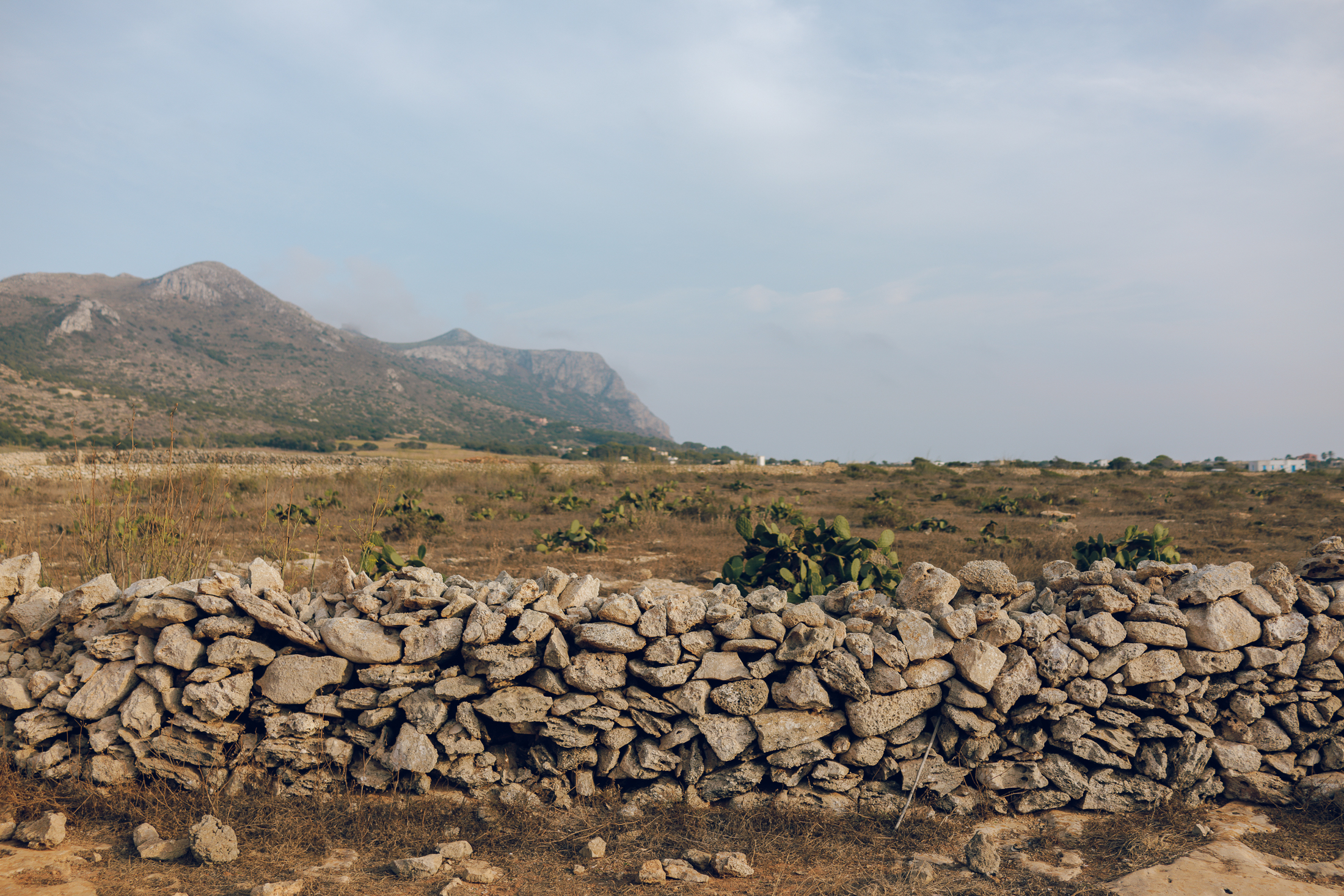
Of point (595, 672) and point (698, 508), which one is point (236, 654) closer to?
point (595, 672)

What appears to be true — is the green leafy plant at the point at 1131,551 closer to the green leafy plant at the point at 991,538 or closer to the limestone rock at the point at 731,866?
the limestone rock at the point at 731,866

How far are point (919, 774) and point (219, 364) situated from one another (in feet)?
376

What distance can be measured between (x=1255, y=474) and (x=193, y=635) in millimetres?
42376

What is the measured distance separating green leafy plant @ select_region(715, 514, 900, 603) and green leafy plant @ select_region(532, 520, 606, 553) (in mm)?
4632

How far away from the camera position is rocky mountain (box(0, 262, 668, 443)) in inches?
2916

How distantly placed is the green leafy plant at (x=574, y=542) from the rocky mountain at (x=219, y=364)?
5095 cm

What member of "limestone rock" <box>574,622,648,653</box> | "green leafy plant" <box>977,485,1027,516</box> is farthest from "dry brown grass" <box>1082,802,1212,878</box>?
"green leafy plant" <box>977,485,1027,516</box>

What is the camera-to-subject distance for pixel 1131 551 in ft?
21.7

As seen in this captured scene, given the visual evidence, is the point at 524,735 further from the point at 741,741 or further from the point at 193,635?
the point at 193,635

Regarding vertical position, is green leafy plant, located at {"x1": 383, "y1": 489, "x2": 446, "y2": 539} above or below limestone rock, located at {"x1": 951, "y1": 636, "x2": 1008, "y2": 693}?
below

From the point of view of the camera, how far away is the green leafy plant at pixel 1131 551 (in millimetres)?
6367

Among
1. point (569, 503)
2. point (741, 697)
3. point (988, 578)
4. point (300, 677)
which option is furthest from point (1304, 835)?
point (569, 503)

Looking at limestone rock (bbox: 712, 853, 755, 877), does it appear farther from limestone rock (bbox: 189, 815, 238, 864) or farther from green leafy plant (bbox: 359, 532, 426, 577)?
green leafy plant (bbox: 359, 532, 426, 577)

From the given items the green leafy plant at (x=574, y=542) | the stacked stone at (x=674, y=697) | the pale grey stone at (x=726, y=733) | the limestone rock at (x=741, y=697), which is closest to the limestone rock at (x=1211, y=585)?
the stacked stone at (x=674, y=697)
